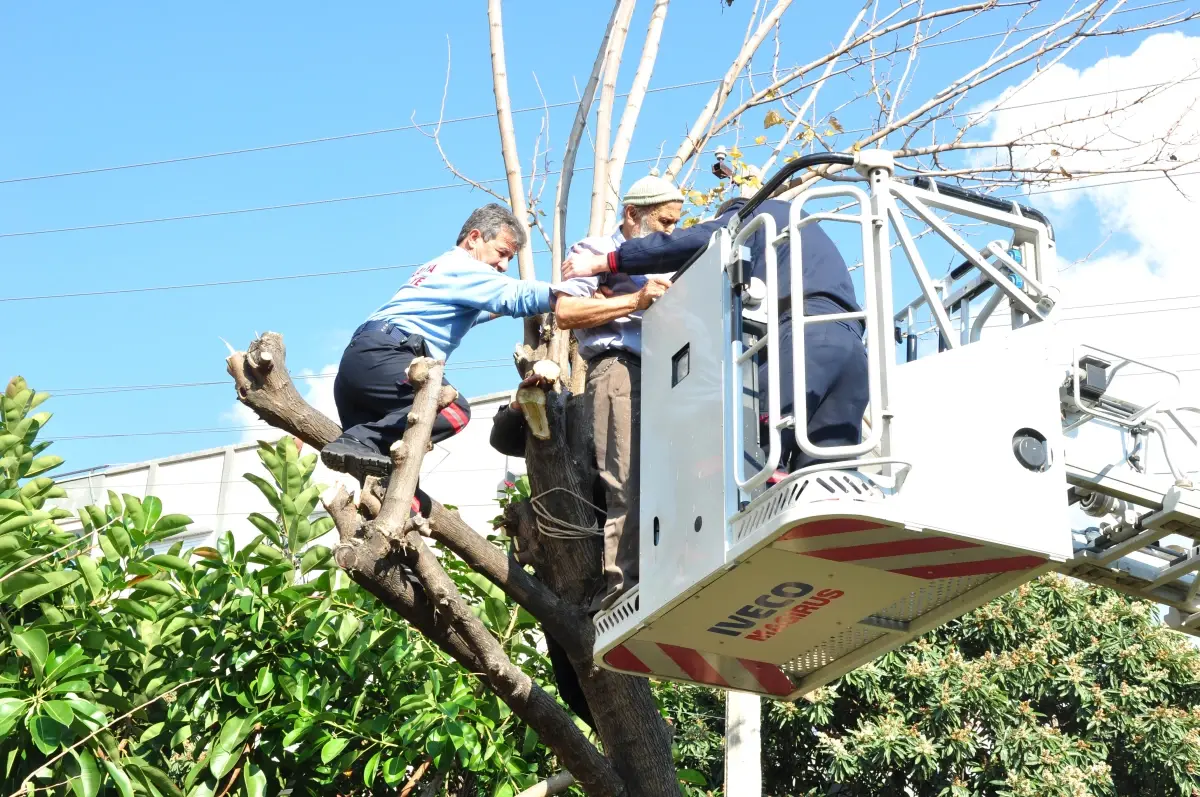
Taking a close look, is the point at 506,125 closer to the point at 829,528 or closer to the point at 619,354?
the point at 619,354

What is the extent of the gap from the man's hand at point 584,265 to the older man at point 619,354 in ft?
0.15

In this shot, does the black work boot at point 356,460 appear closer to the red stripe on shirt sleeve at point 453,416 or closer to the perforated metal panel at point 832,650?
the red stripe on shirt sleeve at point 453,416

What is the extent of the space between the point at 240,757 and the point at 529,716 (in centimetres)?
185

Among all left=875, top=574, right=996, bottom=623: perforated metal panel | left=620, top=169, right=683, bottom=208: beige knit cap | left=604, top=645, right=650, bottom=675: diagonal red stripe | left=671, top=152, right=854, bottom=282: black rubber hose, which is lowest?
left=604, top=645, right=650, bottom=675: diagonal red stripe

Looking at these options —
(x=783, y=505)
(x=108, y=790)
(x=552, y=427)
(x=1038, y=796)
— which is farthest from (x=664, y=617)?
(x=1038, y=796)

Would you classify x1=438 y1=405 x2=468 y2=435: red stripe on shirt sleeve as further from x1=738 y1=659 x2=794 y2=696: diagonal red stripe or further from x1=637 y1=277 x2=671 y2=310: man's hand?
x1=738 y1=659 x2=794 y2=696: diagonal red stripe

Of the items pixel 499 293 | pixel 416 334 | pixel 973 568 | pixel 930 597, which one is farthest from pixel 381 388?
pixel 973 568

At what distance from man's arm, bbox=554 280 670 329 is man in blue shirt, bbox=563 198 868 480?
25cm

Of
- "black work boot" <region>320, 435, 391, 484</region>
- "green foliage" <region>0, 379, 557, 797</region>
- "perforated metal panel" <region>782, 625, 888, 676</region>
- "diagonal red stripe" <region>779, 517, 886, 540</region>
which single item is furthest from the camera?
"green foliage" <region>0, 379, 557, 797</region>

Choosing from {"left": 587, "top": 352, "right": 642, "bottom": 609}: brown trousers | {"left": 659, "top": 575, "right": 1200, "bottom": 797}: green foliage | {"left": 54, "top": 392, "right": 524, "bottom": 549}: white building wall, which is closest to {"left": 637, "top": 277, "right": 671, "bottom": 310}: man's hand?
{"left": 587, "top": 352, "right": 642, "bottom": 609}: brown trousers

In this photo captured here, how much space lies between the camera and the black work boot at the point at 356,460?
19.4ft

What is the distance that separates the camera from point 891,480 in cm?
432

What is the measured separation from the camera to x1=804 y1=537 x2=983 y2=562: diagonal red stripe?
447cm

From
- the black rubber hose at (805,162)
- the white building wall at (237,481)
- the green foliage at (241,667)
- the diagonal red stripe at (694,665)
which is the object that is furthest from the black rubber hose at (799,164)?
the white building wall at (237,481)
